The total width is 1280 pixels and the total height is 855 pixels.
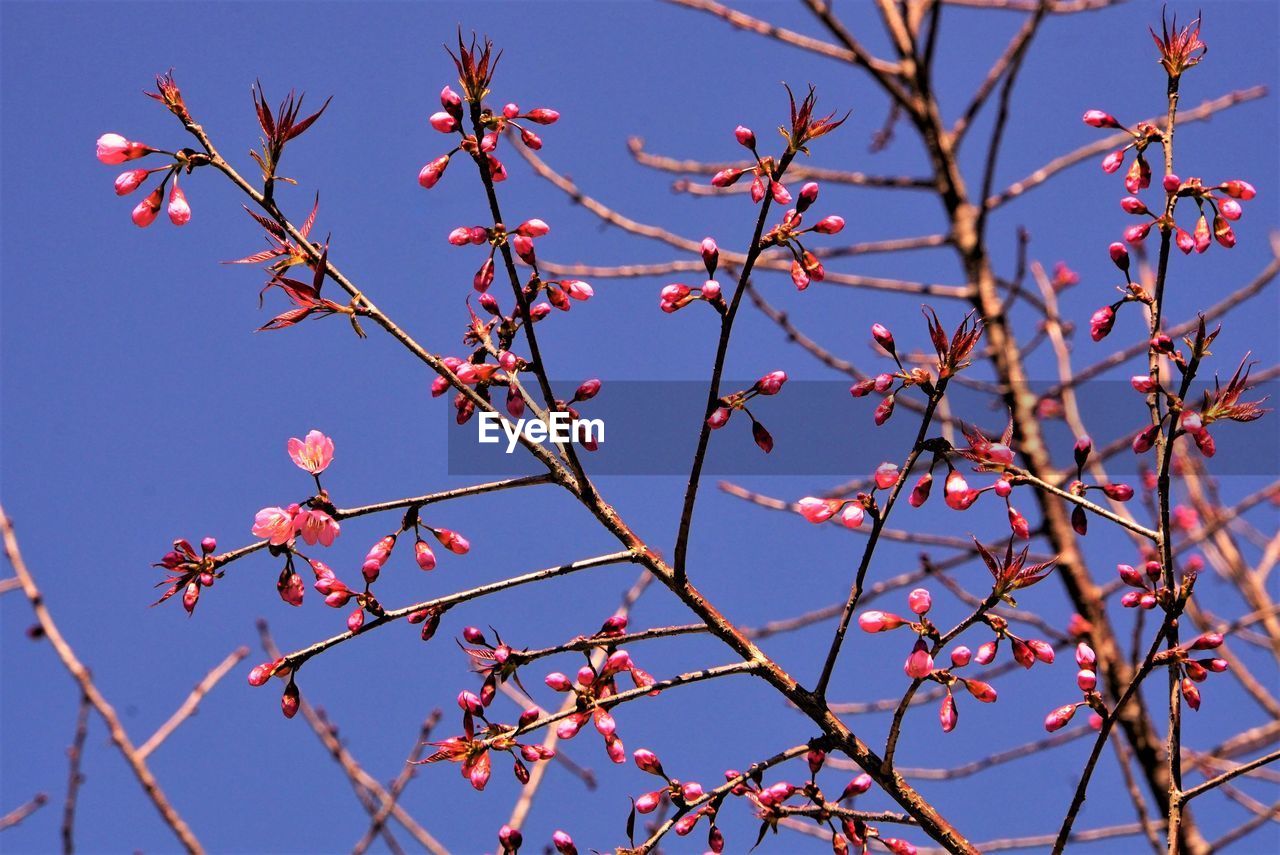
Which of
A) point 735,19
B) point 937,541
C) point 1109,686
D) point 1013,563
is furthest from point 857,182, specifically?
point 1013,563

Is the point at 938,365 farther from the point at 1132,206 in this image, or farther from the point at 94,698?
the point at 94,698

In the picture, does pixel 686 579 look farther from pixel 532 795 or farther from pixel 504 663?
pixel 532 795

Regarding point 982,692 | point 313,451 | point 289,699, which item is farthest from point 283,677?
point 982,692

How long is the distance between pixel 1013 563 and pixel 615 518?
2.31 ft

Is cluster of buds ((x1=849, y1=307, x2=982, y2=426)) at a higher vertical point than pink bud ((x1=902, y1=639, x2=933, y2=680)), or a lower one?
higher

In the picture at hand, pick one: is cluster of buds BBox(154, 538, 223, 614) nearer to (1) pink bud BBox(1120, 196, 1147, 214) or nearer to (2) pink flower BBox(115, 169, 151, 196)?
(2) pink flower BBox(115, 169, 151, 196)

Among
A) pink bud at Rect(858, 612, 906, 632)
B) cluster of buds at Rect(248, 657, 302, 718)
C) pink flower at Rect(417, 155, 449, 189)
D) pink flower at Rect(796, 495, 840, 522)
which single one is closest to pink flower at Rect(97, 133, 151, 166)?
pink flower at Rect(417, 155, 449, 189)

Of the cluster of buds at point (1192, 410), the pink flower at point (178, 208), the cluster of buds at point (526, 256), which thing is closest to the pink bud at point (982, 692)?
→ the cluster of buds at point (1192, 410)

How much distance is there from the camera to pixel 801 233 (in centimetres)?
199

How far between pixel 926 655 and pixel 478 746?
81cm

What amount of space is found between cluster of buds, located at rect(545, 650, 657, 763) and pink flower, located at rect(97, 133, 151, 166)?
4.17 feet

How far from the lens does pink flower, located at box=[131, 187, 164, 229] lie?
2.08 meters

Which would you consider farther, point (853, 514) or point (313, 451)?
point (313, 451)

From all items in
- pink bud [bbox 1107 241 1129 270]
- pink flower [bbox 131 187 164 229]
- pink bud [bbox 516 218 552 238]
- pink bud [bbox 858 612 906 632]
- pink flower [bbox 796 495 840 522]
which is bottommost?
pink bud [bbox 858 612 906 632]
